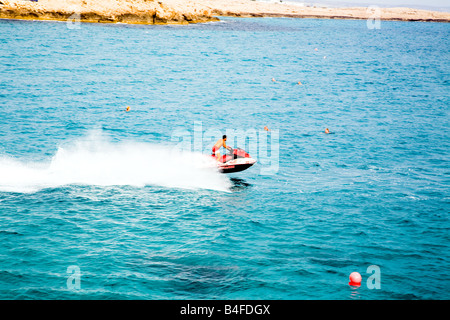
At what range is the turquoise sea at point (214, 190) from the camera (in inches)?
796

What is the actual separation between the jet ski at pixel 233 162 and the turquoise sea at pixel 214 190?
3.77 feet

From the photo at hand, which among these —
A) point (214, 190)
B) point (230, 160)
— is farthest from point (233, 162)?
point (214, 190)

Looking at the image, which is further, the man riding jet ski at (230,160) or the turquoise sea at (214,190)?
the man riding jet ski at (230,160)

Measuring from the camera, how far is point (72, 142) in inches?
1505

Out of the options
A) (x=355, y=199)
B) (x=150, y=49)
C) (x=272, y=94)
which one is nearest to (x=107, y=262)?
(x=355, y=199)

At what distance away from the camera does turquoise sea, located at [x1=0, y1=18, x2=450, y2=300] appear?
20219 millimetres

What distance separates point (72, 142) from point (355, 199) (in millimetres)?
21959

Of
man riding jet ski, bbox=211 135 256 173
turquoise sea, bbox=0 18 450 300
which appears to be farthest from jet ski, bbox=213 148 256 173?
turquoise sea, bbox=0 18 450 300

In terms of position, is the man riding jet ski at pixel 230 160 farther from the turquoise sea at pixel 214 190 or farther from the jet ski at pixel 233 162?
the turquoise sea at pixel 214 190

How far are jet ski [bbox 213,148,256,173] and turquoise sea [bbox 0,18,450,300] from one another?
1150 mm

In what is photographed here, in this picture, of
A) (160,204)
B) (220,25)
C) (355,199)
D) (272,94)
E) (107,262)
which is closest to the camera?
(107,262)

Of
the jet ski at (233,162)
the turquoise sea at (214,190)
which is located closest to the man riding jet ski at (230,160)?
the jet ski at (233,162)

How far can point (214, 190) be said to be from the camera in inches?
1172

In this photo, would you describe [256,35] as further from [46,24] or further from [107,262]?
[107,262]
